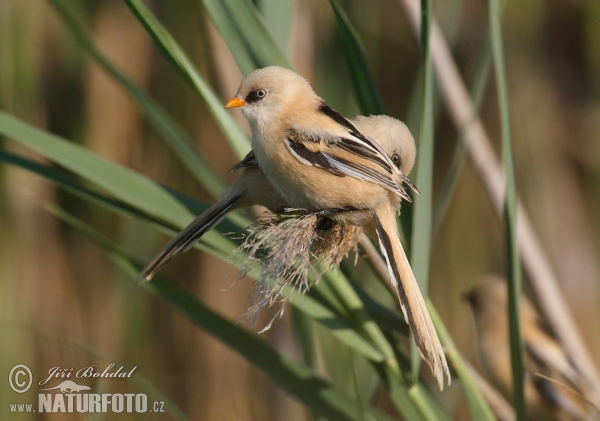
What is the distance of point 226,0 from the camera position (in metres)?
1.39

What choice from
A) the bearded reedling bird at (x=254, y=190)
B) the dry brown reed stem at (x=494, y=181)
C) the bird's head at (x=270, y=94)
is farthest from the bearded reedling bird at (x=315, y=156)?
the dry brown reed stem at (x=494, y=181)

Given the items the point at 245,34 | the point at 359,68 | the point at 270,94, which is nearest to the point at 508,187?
the point at 359,68

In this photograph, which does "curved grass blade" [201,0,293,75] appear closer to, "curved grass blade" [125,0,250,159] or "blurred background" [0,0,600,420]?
"curved grass blade" [125,0,250,159]

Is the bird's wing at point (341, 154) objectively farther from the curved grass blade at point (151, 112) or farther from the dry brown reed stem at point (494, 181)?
the dry brown reed stem at point (494, 181)

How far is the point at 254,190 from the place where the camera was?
1643 millimetres

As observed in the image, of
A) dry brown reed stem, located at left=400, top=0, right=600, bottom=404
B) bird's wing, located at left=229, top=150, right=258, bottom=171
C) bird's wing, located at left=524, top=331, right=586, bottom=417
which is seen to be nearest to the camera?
bird's wing, located at left=229, top=150, right=258, bottom=171

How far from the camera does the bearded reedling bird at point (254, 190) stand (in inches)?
58.8

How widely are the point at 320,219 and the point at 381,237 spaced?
161 millimetres

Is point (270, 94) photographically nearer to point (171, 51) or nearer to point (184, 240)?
point (171, 51)

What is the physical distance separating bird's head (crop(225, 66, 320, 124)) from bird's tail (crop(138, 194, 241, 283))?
265 millimetres

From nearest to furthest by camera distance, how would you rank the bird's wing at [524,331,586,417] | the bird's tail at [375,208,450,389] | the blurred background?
the bird's tail at [375,208,450,389], the blurred background, the bird's wing at [524,331,586,417]

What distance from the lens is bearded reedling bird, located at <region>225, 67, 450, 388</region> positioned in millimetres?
1472

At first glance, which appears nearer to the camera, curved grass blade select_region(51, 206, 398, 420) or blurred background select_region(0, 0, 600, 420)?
curved grass blade select_region(51, 206, 398, 420)

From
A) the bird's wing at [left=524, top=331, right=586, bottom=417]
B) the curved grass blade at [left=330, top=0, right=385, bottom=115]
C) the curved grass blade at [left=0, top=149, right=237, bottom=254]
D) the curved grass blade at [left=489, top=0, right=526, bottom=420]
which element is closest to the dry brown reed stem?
the bird's wing at [left=524, top=331, right=586, bottom=417]
